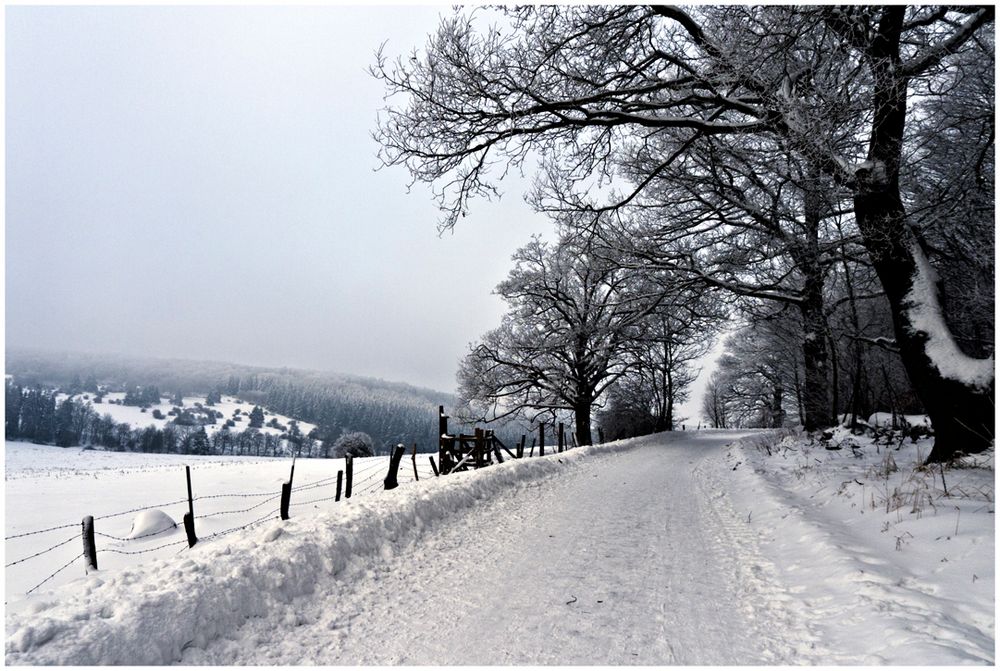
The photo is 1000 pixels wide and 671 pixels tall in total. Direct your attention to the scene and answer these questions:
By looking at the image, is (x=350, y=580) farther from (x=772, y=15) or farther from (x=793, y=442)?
(x=793, y=442)

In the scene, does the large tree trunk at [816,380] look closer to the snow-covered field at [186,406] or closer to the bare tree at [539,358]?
the bare tree at [539,358]

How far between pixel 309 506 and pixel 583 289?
1612cm

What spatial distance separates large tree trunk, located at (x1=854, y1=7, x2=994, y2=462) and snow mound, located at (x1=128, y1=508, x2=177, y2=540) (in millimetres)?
14077

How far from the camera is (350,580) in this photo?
4238mm

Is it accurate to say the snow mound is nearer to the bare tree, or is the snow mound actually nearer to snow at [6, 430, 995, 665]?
snow at [6, 430, 995, 665]

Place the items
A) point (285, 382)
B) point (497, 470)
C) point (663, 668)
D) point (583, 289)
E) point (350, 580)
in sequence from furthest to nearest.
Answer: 1. point (285, 382)
2. point (583, 289)
3. point (497, 470)
4. point (350, 580)
5. point (663, 668)

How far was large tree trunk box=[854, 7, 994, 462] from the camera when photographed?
5906mm

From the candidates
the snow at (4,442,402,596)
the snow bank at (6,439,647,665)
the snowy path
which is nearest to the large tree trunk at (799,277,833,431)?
the snowy path

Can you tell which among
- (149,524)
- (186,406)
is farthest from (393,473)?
(186,406)

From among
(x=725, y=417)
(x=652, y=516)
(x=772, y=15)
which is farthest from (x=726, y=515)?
(x=725, y=417)

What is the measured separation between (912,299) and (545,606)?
264 inches

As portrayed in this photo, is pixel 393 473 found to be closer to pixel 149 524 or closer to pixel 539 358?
pixel 149 524

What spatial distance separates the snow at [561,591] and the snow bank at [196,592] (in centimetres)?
1

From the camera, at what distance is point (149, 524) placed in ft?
33.5
